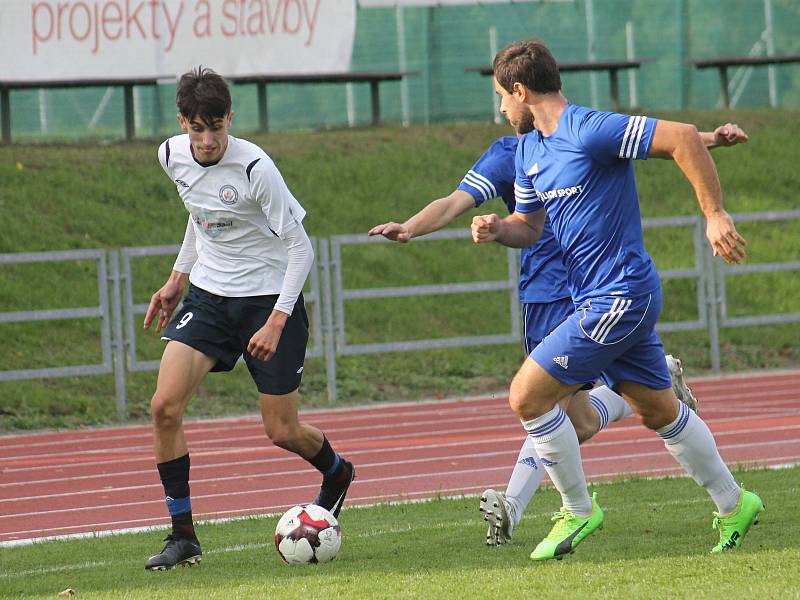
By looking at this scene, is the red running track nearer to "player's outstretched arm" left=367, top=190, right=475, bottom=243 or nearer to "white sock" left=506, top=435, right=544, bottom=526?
"white sock" left=506, top=435, right=544, bottom=526

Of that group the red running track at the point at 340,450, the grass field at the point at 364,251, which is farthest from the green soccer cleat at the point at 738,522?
the grass field at the point at 364,251

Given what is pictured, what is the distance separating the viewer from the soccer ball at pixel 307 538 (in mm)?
6168

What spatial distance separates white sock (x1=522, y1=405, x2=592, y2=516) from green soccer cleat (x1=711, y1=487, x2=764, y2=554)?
535 mm

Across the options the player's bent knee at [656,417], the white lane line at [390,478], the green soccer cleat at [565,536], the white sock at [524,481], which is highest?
the player's bent knee at [656,417]

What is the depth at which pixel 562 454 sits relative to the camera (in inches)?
229

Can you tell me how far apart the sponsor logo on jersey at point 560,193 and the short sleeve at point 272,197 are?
115cm

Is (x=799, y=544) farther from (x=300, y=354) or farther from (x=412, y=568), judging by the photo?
(x=300, y=354)

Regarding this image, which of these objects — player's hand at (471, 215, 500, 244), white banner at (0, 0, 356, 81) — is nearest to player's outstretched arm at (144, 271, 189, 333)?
player's hand at (471, 215, 500, 244)

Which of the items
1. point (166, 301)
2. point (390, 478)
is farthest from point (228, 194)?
point (390, 478)

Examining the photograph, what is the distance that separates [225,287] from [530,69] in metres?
1.74

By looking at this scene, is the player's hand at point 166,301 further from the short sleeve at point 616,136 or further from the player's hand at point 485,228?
the short sleeve at point 616,136

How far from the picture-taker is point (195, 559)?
6242 mm

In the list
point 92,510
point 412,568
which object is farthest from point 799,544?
point 92,510

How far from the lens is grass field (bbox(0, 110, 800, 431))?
576 inches
